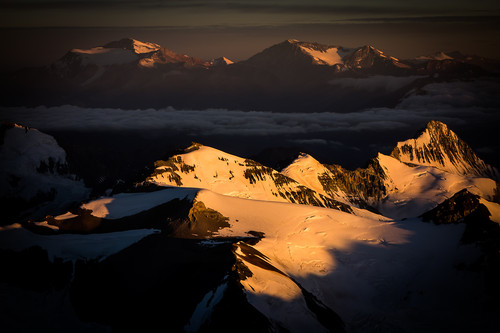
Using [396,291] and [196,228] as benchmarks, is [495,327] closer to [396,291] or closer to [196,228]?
[396,291]

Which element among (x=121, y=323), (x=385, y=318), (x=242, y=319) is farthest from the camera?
(x=385, y=318)

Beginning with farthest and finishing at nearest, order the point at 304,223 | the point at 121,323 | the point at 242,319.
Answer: the point at 304,223 → the point at 121,323 → the point at 242,319

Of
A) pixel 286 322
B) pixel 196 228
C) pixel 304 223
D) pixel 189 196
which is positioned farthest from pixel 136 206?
pixel 286 322

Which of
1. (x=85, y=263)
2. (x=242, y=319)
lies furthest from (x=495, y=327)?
(x=85, y=263)

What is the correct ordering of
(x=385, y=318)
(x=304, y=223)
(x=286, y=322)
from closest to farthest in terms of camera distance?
(x=286, y=322) → (x=385, y=318) → (x=304, y=223)

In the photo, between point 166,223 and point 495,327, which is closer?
point 495,327

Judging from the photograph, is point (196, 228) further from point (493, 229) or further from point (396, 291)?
point (493, 229)

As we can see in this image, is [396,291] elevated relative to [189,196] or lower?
lower

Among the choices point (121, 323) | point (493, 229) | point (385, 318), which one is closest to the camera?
point (121, 323)

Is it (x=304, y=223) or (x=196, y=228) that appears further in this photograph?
(x=304, y=223)
